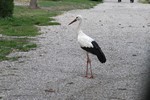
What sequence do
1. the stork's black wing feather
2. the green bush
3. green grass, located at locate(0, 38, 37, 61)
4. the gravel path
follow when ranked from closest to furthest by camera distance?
the gravel path → the stork's black wing feather → green grass, located at locate(0, 38, 37, 61) → the green bush

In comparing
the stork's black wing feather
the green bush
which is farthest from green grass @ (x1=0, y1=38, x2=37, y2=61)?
the green bush

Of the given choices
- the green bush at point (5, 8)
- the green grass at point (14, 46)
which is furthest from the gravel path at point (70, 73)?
the green bush at point (5, 8)

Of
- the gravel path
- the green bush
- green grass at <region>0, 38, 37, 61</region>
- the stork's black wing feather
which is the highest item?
the stork's black wing feather

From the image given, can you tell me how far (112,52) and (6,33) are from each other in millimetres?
5264

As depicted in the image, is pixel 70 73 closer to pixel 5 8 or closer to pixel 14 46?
pixel 14 46

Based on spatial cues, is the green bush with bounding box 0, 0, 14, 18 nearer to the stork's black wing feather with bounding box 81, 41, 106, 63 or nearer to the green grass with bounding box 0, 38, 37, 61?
the green grass with bounding box 0, 38, 37, 61

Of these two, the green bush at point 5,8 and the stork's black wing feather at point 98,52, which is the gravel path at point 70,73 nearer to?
the stork's black wing feather at point 98,52

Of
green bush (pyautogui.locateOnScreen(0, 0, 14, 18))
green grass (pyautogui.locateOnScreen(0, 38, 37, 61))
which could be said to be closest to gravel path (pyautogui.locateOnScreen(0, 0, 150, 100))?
green grass (pyautogui.locateOnScreen(0, 38, 37, 61))

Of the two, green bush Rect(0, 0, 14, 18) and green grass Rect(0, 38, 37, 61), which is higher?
green grass Rect(0, 38, 37, 61)

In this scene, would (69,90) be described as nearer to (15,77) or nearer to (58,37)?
(15,77)

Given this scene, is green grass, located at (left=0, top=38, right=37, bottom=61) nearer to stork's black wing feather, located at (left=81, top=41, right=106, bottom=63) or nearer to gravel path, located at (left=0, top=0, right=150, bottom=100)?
gravel path, located at (left=0, top=0, right=150, bottom=100)

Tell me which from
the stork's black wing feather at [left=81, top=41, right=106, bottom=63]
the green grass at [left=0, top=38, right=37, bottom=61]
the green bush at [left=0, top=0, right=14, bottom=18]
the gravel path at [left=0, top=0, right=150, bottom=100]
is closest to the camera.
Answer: the gravel path at [left=0, top=0, right=150, bottom=100]

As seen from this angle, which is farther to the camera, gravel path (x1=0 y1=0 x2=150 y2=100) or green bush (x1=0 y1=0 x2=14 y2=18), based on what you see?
green bush (x1=0 y1=0 x2=14 y2=18)

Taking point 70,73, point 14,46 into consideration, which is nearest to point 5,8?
point 14,46
